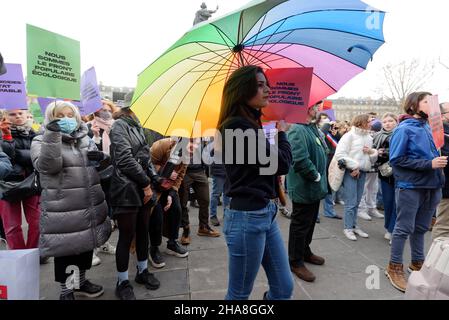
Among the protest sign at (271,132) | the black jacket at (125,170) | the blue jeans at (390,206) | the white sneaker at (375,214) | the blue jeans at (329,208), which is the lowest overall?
the white sneaker at (375,214)

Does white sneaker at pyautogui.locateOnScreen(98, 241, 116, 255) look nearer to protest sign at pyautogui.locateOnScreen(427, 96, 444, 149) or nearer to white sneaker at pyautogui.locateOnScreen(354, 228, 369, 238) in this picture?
white sneaker at pyautogui.locateOnScreen(354, 228, 369, 238)

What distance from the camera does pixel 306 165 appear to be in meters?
3.20

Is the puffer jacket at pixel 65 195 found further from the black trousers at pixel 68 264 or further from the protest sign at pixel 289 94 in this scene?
the protest sign at pixel 289 94

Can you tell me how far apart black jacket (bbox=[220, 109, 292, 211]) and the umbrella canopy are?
1.51ft

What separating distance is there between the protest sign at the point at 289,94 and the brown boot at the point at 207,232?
295 centimetres

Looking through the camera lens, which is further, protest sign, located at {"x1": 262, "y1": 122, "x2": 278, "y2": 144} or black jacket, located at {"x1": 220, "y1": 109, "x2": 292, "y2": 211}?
protest sign, located at {"x1": 262, "y1": 122, "x2": 278, "y2": 144}

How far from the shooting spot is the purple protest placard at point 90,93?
3.73 meters

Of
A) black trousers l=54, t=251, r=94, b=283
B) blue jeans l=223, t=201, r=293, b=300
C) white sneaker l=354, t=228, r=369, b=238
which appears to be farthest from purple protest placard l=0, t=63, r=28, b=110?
white sneaker l=354, t=228, r=369, b=238


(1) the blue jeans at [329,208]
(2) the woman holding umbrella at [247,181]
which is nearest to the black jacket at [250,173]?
(2) the woman holding umbrella at [247,181]

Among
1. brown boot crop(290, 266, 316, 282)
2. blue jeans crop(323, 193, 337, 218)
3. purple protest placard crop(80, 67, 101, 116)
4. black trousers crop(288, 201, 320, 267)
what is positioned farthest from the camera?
blue jeans crop(323, 193, 337, 218)

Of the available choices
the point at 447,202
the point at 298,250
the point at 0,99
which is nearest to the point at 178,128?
the point at 298,250

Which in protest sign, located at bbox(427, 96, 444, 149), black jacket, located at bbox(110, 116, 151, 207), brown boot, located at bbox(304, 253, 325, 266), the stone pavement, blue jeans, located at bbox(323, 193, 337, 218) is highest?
protest sign, located at bbox(427, 96, 444, 149)

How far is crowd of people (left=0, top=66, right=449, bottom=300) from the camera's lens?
6.39 ft
